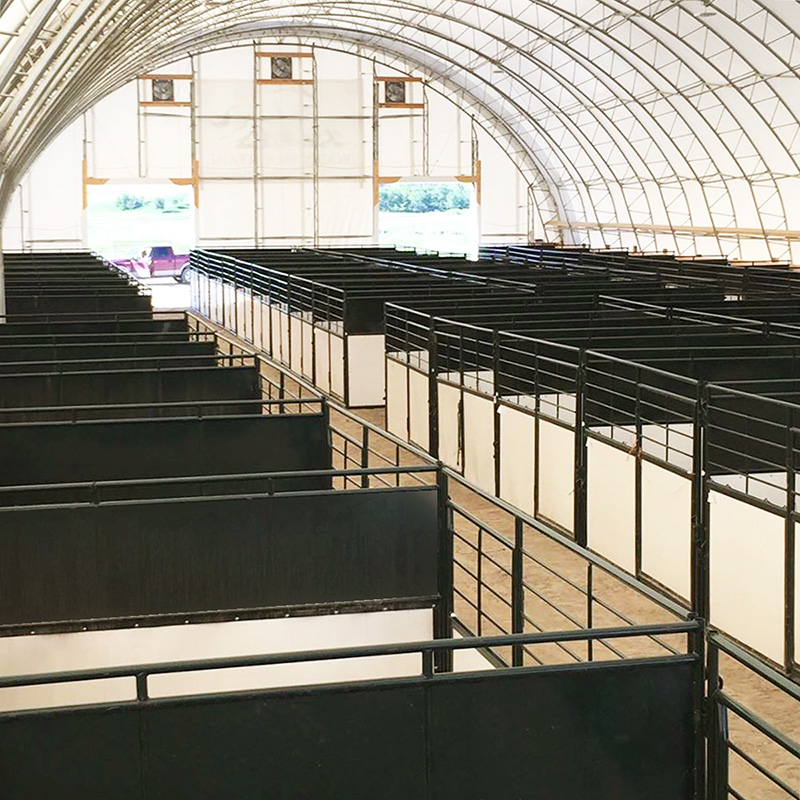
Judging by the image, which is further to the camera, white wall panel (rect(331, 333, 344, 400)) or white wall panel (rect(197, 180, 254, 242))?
white wall panel (rect(197, 180, 254, 242))

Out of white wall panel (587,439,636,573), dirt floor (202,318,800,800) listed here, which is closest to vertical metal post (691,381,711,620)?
dirt floor (202,318,800,800)

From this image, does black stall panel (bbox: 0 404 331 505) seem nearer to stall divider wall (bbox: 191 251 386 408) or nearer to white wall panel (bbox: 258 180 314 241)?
stall divider wall (bbox: 191 251 386 408)

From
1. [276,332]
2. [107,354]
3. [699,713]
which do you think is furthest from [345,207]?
[699,713]

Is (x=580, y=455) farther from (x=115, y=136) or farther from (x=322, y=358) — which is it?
(x=115, y=136)

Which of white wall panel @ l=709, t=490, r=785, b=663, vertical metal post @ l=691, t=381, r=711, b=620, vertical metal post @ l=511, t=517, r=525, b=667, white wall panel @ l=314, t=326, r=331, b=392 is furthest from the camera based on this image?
white wall panel @ l=314, t=326, r=331, b=392

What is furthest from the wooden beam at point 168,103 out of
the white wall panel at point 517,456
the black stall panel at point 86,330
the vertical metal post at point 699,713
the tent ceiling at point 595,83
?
the vertical metal post at point 699,713

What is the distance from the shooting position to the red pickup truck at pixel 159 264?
42.6 metres

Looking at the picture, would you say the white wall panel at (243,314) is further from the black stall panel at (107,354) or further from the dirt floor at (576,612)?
the black stall panel at (107,354)

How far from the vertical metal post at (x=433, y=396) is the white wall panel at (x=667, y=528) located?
4.84 m

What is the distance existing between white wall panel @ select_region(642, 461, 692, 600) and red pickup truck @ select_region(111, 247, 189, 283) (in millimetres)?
33911

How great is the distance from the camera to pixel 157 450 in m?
8.95

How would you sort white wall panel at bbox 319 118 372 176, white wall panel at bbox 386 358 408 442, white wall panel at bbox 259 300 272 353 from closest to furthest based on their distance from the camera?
white wall panel at bbox 386 358 408 442 → white wall panel at bbox 259 300 272 353 → white wall panel at bbox 319 118 372 176

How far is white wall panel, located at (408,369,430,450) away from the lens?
15.2 m

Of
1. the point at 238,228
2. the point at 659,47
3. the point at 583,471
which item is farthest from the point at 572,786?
the point at 238,228
